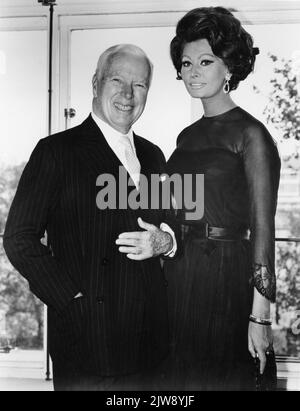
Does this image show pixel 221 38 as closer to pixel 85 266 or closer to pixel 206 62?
pixel 206 62

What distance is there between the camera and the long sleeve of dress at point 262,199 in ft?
7.19

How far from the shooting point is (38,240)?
207cm

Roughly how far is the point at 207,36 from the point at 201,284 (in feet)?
3.43

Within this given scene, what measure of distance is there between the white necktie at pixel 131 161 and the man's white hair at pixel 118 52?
29 cm

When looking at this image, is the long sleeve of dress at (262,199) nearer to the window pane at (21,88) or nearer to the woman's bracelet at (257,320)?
the woman's bracelet at (257,320)

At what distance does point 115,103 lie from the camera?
2250mm

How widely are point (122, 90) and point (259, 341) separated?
3.94 feet

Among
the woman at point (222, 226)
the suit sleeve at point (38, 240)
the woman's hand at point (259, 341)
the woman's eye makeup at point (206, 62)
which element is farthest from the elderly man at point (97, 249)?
the woman's hand at point (259, 341)

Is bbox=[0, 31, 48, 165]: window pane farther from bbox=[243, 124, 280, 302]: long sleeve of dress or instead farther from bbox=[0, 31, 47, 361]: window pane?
bbox=[243, 124, 280, 302]: long sleeve of dress

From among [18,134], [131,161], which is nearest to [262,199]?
[131,161]

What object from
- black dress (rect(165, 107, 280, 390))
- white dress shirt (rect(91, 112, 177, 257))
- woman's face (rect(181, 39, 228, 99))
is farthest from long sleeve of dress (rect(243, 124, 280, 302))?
white dress shirt (rect(91, 112, 177, 257))

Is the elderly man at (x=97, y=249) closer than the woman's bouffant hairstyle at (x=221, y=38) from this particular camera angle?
Yes

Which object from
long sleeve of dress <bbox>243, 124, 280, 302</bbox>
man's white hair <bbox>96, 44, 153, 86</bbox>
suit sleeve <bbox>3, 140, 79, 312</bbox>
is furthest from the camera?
man's white hair <bbox>96, 44, 153, 86</bbox>

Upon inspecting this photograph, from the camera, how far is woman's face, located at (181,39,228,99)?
2.23 m
